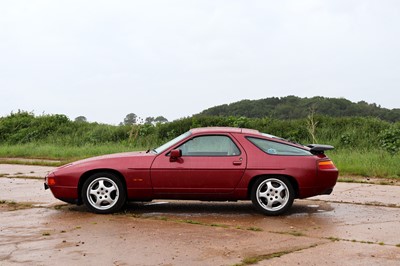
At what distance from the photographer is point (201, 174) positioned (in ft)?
30.0

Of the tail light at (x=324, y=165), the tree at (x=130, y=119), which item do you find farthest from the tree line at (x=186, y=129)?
the tail light at (x=324, y=165)

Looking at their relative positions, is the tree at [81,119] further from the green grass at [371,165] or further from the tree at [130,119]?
the green grass at [371,165]

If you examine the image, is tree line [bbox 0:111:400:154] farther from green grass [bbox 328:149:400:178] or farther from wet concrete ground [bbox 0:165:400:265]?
wet concrete ground [bbox 0:165:400:265]

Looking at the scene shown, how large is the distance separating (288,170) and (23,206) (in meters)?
4.49

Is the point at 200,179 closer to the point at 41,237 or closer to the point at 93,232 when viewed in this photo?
the point at 93,232

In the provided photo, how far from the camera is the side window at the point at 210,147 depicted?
9320 millimetres

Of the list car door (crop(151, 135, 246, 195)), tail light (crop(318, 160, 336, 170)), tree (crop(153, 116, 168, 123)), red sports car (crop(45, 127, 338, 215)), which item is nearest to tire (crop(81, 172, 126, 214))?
red sports car (crop(45, 127, 338, 215))

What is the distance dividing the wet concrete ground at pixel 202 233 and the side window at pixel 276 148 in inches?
37.4

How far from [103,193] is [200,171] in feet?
5.02

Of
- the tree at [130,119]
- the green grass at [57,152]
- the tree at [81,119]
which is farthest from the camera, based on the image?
the tree at [81,119]

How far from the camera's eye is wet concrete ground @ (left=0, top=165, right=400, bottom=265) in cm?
644

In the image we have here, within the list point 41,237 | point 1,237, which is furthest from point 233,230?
point 1,237

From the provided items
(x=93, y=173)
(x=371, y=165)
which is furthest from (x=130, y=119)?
(x=93, y=173)

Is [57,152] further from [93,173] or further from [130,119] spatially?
[93,173]
